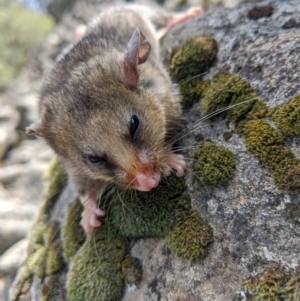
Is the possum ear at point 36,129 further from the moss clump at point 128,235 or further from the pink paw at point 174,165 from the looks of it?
the pink paw at point 174,165

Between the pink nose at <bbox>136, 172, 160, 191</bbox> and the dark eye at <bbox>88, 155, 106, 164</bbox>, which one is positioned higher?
the dark eye at <bbox>88, 155, 106, 164</bbox>

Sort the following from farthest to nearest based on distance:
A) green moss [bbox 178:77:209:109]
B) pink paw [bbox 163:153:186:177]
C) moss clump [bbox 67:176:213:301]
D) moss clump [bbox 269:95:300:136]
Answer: green moss [bbox 178:77:209:109] < pink paw [bbox 163:153:186:177] < moss clump [bbox 67:176:213:301] < moss clump [bbox 269:95:300:136]

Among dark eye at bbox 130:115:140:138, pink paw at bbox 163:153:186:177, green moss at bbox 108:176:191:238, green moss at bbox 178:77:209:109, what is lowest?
green moss at bbox 108:176:191:238

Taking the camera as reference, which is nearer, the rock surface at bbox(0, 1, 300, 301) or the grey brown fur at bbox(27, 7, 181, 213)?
the rock surface at bbox(0, 1, 300, 301)

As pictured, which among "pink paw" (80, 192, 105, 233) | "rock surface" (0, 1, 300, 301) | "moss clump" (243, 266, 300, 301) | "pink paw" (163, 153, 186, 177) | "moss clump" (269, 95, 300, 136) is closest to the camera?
"moss clump" (243, 266, 300, 301)

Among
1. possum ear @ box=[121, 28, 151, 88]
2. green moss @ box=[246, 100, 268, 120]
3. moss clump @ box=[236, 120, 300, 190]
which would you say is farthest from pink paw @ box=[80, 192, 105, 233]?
green moss @ box=[246, 100, 268, 120]

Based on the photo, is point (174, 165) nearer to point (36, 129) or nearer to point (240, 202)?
point (240, 202)

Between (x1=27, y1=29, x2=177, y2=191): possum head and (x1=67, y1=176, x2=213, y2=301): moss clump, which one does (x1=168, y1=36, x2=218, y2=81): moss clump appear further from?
(x1=67, y1=176, x2=213, y2=301): moss clump

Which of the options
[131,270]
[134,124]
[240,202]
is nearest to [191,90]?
[134,124]

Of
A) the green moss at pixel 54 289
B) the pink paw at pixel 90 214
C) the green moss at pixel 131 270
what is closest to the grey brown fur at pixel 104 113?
the pink paw at pixel 90 214
